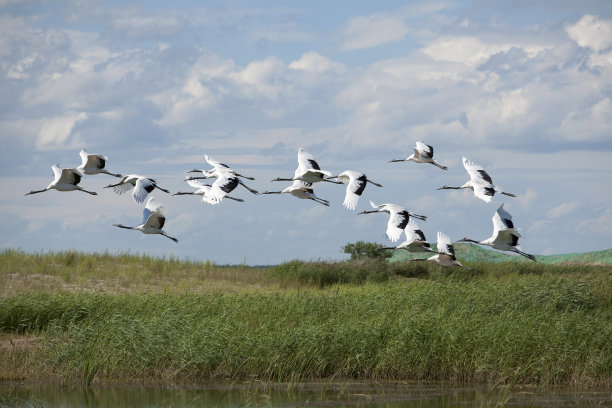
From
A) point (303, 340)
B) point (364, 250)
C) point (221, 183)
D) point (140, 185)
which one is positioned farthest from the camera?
point (364, 250)

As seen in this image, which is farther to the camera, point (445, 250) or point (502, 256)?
point (502, 256)

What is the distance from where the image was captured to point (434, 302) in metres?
16.0

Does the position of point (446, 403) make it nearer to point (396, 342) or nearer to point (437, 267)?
point (396, 342)

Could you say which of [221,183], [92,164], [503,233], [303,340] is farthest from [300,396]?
[92,164]

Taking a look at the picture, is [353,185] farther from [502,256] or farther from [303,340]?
[502,256]

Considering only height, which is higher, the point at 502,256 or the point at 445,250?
the point at 502,256

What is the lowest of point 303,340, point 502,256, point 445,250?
point 303,340

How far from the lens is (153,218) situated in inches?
563

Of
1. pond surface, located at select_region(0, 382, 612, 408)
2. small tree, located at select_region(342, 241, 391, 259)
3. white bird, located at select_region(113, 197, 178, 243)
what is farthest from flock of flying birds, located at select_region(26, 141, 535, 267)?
small tree, located at select_region(342, 241, 391, 259)

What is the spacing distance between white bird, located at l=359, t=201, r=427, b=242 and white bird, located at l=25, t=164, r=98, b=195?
630cm

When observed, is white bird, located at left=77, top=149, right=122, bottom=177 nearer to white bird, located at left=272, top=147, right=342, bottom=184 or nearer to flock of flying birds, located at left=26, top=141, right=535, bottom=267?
flock of flying birds, located at left=26, top=141, right=535, bottom=267

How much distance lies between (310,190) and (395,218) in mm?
2804

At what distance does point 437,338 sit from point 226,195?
169 inches

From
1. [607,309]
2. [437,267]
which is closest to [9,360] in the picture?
[607,309]
